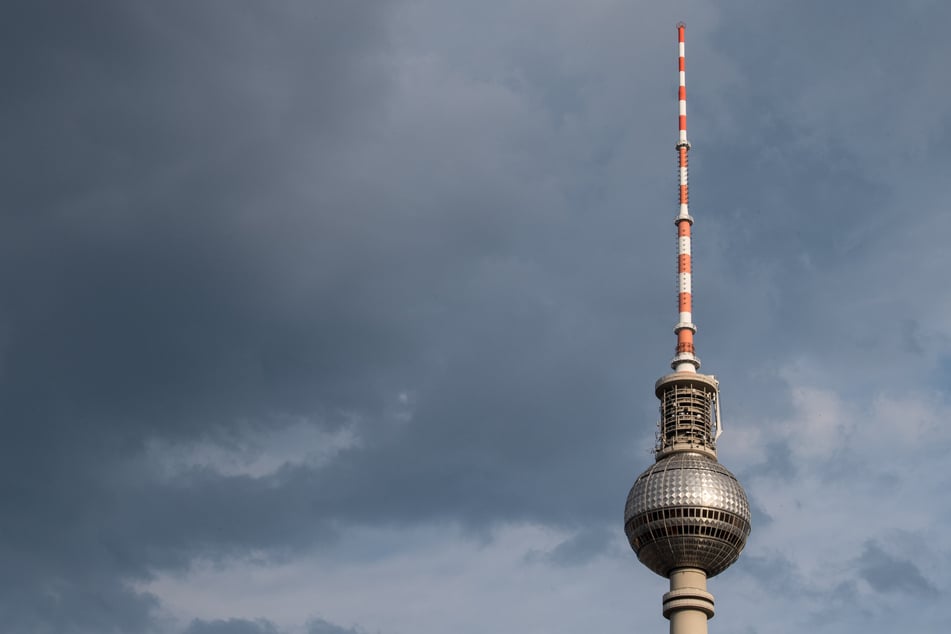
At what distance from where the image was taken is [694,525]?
19988 cm

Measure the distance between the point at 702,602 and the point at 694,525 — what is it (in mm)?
9956

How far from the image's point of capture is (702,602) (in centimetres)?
19950
